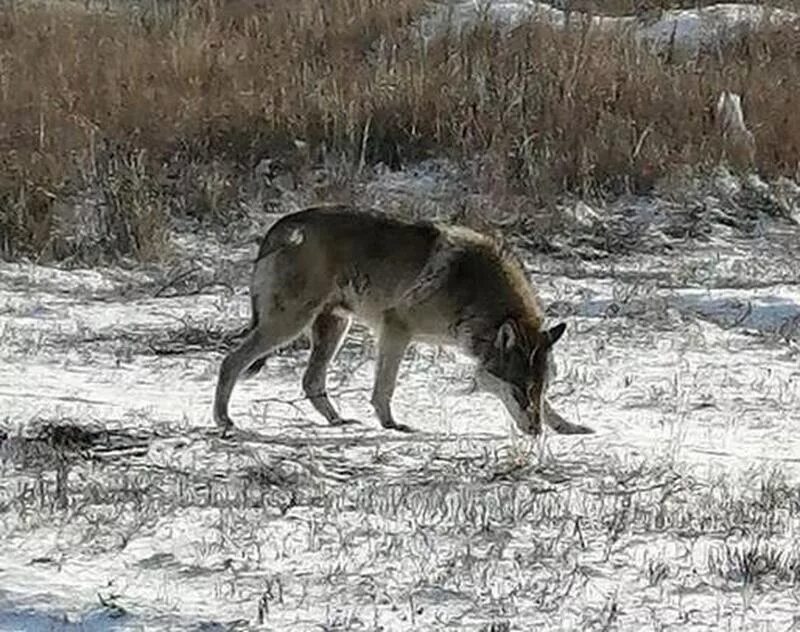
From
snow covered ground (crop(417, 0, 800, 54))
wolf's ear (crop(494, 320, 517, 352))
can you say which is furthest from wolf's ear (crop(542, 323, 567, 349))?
snow covered ground (crop(417, 0, 800, 54))

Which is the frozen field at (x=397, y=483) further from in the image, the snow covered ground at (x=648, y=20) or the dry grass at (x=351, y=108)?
the snow covered ground at (x=648, y=20)

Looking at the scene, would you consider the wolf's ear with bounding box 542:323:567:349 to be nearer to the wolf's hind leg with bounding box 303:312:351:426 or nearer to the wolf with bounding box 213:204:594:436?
the wolf with bounding box 213:204:594:436

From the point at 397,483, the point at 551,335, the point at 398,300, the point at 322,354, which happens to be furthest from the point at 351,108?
the point at 397,483

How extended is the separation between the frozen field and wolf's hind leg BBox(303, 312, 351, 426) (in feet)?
0.48

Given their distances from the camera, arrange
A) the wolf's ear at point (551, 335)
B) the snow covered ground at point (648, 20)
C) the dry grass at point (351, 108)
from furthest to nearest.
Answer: the snow covered ground at point (648, 20) < the dry grass at point (351, 108) < the wolf's ear at point (551, 335)

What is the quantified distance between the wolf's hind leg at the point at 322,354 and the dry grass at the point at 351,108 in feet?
14.2

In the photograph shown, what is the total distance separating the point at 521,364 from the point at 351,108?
23.7 ft

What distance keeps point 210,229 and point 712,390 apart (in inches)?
212

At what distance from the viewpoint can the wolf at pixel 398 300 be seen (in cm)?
775

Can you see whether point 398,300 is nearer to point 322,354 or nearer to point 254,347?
point 322,354

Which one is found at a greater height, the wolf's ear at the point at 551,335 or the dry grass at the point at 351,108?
the wolf's ear at the point at 551,335

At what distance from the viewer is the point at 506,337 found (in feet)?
25.5

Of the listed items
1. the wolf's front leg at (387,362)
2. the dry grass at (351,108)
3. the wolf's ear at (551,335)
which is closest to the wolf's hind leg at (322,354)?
the wolf's front leg at (387,362)

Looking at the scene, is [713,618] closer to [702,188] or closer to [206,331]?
[206,331]
